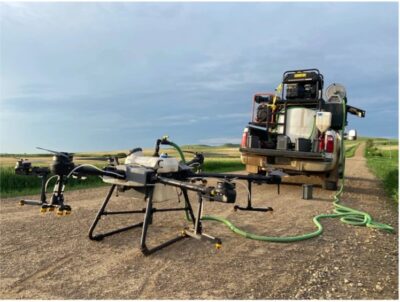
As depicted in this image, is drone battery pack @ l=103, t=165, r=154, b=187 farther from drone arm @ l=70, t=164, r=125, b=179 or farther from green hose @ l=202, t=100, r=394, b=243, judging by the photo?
green hose @ l=202, t=100, r=394, b=243

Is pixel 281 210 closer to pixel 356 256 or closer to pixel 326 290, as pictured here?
pixel 356 256

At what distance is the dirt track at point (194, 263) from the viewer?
3652 mm

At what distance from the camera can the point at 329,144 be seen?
1022 cm

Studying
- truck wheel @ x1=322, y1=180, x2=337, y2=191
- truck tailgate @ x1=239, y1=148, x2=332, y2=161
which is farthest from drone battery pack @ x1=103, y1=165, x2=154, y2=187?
truck wheel @ x1=322, y1=180, x2=337, y2=191

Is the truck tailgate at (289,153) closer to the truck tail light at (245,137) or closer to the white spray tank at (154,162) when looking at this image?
the truck tail light at (245,137)

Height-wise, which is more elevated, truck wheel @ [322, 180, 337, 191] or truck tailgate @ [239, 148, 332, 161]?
truck tailgate @ [239, 148, 332, 161]

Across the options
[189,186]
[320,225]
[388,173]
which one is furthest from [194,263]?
[388,173]

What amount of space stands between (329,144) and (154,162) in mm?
6961

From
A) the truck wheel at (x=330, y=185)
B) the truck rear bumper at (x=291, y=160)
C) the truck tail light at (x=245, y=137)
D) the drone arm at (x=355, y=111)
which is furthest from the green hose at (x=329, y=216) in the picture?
the drone arm at (x=355, y=111)

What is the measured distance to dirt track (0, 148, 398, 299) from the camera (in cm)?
365

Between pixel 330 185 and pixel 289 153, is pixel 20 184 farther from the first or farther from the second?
pixel 330 185

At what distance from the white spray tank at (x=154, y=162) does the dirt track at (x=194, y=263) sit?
1133mm

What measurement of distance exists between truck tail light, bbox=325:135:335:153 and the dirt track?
3521 mm

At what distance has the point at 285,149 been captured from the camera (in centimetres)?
1085
